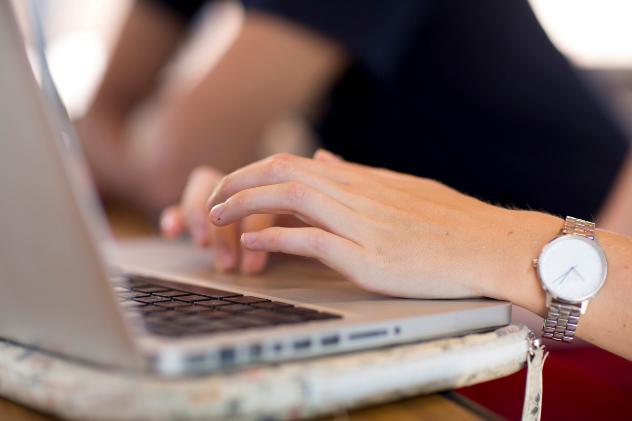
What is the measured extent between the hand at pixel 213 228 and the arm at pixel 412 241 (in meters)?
0.09

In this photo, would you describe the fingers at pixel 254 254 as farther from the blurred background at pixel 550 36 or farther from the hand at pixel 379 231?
the blurred background at pixel 550 36

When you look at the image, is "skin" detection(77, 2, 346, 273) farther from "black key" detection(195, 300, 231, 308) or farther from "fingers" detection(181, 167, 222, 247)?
"black key" detection(195, 300, 231, 308)

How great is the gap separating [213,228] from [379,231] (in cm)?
25

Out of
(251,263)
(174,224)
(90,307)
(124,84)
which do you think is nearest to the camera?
(90,307)

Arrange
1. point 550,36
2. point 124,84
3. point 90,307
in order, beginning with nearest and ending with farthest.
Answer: point 90,307, point 550,36, point 124,84

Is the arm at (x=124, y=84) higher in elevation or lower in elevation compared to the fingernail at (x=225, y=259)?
higher

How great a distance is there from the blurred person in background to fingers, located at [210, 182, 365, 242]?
0.62m

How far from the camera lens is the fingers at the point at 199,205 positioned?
76cm

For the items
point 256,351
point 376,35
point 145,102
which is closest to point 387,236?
point 256,351

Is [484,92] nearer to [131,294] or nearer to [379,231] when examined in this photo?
[379,231]

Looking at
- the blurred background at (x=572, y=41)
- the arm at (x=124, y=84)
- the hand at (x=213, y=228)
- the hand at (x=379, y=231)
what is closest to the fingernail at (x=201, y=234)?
the hand at (x=213, y=228)

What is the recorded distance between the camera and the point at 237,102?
138 centimetres

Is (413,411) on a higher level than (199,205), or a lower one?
lower

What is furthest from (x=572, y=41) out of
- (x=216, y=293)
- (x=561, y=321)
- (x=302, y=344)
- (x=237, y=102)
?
(x=302, y=344)
